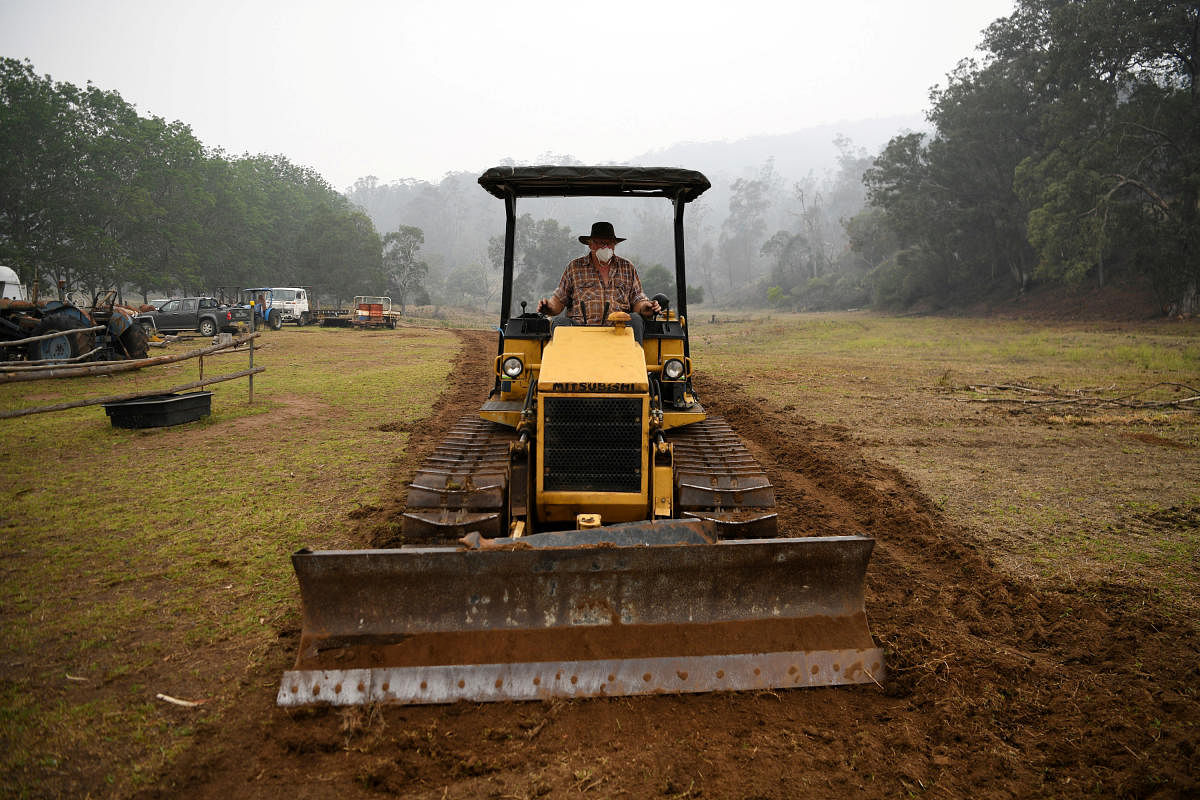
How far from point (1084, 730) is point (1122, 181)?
34.4m

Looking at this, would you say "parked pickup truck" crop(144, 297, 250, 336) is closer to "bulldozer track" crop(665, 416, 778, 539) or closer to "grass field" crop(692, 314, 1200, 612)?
"grass field" crop(692, 314, 1200, 612)

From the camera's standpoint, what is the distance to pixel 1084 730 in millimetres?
3416

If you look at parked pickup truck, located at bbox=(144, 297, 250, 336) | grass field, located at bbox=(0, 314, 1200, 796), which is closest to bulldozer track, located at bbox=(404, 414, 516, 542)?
grass field, located at bbox=(0, 314, 1200, 796)

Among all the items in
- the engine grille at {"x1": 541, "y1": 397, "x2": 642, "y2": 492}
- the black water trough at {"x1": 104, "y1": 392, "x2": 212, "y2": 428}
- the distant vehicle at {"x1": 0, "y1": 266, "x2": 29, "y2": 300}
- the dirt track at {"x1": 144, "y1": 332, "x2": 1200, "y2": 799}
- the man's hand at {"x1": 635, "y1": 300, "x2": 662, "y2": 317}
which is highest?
the distant vehicle at {"x1": 0, "y1": 266, "x2": 29, "y2": 300}

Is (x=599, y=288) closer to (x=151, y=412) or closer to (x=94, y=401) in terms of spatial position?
(x=94, y=401)

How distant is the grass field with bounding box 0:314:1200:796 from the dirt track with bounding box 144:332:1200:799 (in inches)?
20.2

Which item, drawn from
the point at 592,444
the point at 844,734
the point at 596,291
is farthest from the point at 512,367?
the point at 844,734

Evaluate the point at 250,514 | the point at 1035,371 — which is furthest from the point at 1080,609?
the point at 1035,371

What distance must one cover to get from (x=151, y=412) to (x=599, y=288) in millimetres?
7837

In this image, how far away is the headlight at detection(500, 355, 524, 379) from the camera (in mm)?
5914

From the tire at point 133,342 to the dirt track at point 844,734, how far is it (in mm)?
18032

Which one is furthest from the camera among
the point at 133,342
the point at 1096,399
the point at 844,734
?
the point at 133,342

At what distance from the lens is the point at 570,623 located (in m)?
3.89

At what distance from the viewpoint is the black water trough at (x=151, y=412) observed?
10328mm
